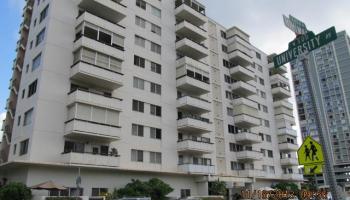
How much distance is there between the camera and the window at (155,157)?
3866cm

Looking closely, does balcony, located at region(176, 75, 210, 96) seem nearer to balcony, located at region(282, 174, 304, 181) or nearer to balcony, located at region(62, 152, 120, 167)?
balcony, located at region(62, 152, 120, 167)

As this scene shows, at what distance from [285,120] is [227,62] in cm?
1879

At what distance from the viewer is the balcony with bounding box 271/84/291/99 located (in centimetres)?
6785

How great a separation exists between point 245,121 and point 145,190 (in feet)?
85.3

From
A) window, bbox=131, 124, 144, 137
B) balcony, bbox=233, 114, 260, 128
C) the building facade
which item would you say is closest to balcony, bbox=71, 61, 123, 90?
window, bbox=131, 124, 144, 137

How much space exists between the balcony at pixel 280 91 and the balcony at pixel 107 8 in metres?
40.6

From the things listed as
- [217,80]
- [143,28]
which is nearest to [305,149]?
[143,28]

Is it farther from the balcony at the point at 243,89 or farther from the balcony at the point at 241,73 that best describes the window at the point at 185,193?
the balcony at the point at 241,73

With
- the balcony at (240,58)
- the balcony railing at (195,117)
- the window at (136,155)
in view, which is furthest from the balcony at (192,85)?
the balcony at (240,58)

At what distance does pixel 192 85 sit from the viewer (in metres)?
44.6

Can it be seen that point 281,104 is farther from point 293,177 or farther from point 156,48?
point 156,48

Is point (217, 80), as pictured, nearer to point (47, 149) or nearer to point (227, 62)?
point (227, 62)

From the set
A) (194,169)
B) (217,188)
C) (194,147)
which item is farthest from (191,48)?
(217,188)

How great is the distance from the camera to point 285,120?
216 feet
